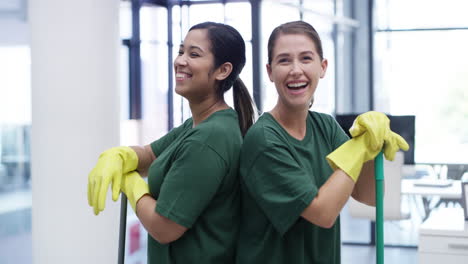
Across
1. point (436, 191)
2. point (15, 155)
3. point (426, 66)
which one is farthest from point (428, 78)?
point (15, 155)

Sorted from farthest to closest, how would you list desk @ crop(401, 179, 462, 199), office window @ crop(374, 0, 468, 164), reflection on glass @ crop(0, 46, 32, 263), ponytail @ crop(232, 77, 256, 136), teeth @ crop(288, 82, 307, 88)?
1. office window @ crop(374, 0, 468, 164)
2. desk @ crop(401, 179, 462, 199)
3. reflection on glass @ crop(0, 46, 32, 263)
4. ponytail @ crop(232, 77, 256, 136)
5. teeth @ crop(288, 82, 307, 88)

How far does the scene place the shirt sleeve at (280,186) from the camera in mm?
1315

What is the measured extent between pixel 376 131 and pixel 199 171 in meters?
0.40

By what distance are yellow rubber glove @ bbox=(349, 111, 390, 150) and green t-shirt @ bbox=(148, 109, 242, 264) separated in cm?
29

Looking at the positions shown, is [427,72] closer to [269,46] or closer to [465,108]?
[465,108]

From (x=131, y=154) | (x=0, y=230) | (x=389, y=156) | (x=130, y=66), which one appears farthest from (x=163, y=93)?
(x=389, y=156)

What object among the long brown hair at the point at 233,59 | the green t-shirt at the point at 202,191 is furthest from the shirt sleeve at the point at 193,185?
the long brown hair at the point at 233,59

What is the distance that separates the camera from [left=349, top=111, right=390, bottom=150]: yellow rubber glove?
1.34 m

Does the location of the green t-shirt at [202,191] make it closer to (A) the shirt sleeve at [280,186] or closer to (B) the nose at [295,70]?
(A) the shirt sleeve at [280,186]

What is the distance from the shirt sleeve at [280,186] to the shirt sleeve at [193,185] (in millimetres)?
87

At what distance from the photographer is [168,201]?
1.40 meters

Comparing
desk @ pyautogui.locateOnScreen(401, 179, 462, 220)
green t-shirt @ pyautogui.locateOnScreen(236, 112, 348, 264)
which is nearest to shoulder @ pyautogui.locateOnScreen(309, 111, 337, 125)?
green t-shirt @ pyautogui.locateOnScreen(236, 112, 348, 264)

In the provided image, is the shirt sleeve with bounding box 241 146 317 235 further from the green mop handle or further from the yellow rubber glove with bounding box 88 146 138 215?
the yellow rubber glove with bounding box 88 146 138 215

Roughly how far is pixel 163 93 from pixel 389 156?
192 inches
